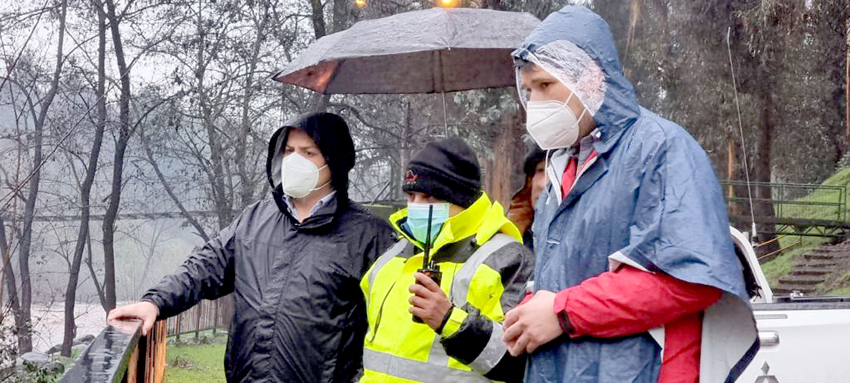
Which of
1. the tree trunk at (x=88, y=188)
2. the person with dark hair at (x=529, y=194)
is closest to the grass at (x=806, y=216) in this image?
the tree trunk at (x=88, y=188)

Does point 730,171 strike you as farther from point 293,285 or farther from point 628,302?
point 628,302

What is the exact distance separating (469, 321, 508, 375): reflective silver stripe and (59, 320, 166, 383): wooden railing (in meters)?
0.93

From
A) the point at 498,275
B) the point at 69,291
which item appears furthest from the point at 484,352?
the point at 69,291

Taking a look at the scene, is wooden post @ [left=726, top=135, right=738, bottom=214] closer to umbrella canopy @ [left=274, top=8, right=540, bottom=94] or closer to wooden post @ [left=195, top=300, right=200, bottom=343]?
wooden post @ [left=195, top=300, right=200, bottom=343]

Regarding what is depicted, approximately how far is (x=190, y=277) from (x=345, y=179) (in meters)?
0.70

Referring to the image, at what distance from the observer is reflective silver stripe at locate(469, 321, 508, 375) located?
8.64 ft

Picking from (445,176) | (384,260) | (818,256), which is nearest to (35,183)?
(384,260)

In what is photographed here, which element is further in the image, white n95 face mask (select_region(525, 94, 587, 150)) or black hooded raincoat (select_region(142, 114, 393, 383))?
black hooded raincoat (select_region(142, 114, 393, 383))

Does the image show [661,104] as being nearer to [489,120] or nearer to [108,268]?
[489,120]

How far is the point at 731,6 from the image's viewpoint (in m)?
22.9

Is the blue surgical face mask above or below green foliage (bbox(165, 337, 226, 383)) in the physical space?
above

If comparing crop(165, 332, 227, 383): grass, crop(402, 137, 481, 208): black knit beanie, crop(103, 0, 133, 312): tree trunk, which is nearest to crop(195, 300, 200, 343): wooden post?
crop(165, 332, 227, 383): grass

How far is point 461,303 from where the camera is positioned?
2812mm

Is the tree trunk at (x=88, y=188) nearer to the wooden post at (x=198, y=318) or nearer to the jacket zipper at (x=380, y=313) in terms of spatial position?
the wooden post at (x=198, y=318)
